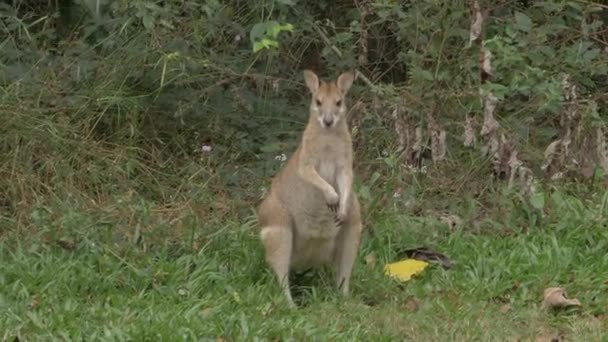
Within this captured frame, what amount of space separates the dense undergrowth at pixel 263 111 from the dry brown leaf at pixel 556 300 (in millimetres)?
966

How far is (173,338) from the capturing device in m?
6.21

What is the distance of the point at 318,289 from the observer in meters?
7.59

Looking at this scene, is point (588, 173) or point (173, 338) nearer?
point (173, 338)

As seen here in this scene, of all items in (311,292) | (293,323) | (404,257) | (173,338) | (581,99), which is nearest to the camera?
(173,338)

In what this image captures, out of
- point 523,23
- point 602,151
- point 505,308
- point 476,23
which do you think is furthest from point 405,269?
point 523,23

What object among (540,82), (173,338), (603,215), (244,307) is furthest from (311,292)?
(540,82)

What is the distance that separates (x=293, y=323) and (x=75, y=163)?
125 inches

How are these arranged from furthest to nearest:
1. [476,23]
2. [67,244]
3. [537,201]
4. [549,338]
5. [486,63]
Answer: [476,23], [486,63], [537,201], [67,244], [549,338]

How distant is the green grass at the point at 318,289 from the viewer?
6520 millimetres

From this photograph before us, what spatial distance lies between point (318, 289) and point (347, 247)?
0.29 metres

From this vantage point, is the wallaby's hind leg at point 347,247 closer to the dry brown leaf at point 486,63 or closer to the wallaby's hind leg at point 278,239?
the wallaby's hind leg at point 278,239

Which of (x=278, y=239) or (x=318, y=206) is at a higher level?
(x=318, y=206)

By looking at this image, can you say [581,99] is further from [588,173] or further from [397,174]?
[397,174]

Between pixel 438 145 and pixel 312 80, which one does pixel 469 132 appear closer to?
pixel 438 145
